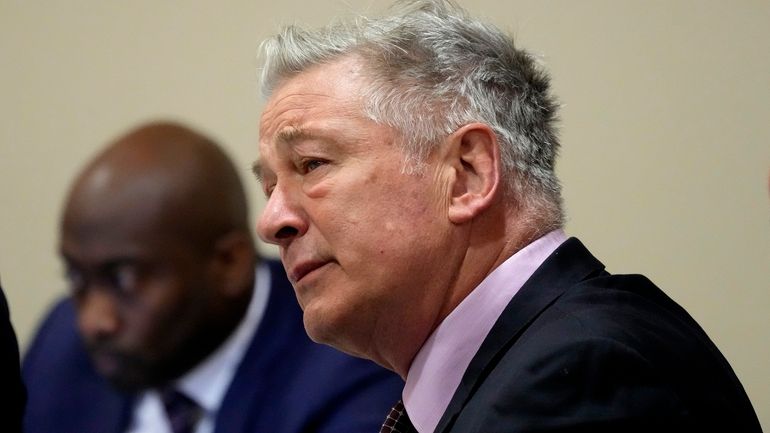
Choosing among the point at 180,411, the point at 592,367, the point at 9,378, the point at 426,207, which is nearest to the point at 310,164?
the point at 426,207

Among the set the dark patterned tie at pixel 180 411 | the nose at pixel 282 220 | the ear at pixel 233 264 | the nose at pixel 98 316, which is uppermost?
the nose at pixel 282 220

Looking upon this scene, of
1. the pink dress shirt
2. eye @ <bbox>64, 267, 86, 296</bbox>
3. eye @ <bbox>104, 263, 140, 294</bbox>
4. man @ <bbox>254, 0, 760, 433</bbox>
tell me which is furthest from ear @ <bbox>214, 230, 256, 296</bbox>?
the pink dress shirt

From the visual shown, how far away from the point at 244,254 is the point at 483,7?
68 centimetres

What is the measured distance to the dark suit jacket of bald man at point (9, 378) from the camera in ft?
5.50

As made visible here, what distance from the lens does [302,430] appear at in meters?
1.92

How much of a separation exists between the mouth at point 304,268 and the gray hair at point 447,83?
0.15 meters

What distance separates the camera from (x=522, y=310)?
130cm

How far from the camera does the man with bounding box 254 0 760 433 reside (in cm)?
134

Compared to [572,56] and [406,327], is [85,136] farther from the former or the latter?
[406,327]

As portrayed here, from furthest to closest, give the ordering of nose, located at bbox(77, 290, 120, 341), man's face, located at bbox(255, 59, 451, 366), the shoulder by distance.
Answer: nose, located at bbox(77, 290, 120, 341) < man's face, located at bbox(255, 59, 451, 366) < the shoulder

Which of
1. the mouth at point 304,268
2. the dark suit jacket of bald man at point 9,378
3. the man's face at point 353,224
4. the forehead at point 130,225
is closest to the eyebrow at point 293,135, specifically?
the man's face at point 353,224

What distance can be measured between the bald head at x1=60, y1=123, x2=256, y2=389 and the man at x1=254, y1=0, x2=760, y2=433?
0.65 m

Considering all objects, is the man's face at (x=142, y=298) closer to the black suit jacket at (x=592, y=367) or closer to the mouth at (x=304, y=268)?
the mouth at (x=304, y=268)

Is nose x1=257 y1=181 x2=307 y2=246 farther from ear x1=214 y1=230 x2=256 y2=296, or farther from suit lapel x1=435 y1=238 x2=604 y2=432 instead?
ear x1=214 y1=230 x2=256 y2=296
